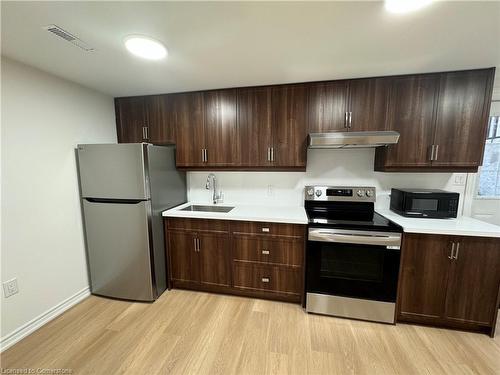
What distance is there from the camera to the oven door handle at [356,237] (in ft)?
5.53

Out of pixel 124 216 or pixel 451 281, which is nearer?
pixel 451 281

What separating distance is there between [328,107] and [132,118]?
2263 mm

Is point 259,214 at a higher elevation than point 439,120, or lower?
lower

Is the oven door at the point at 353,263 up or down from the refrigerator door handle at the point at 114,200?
down

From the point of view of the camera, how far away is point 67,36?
4.32ft

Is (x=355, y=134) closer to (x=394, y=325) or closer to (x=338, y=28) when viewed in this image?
(x=338, y=28)

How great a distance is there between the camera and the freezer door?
1.93m

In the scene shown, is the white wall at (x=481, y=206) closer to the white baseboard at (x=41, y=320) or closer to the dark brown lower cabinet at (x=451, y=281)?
the dark brown lower cabinet at (x=451, y=281)

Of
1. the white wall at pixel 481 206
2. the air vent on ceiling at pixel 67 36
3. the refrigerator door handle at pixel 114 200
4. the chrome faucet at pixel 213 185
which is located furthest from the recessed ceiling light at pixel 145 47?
the white wall at pixel 481 206

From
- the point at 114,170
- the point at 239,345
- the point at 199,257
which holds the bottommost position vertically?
the point at 239,345

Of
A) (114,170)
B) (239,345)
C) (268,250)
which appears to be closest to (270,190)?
(268,250)

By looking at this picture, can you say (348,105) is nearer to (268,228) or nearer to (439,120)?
(439,120)

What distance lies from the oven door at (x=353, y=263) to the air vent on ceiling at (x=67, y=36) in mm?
2236

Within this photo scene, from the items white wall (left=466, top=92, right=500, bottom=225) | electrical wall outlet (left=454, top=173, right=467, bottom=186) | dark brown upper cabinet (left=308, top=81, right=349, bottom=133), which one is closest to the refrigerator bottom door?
dark brown upper cabinet (left=308, top=81, right=349, bottom=133)
